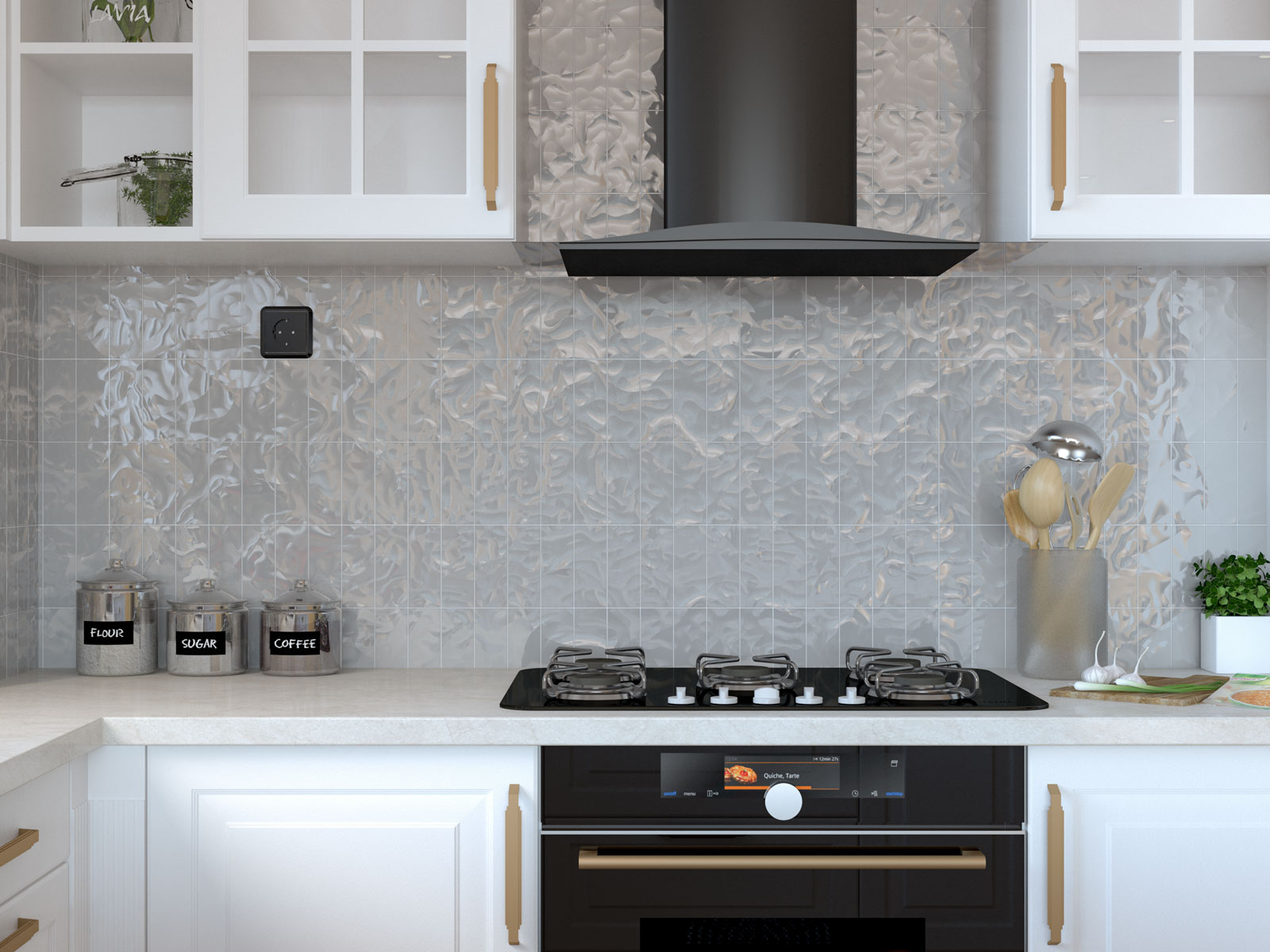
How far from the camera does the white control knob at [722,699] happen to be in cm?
178

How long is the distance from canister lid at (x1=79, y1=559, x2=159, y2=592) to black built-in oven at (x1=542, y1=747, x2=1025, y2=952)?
99 centimetres

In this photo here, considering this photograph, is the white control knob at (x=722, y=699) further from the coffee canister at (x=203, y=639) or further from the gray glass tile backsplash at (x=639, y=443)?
the coffee canister at (x=203, y=639)

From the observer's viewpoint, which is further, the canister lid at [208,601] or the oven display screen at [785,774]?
the canister lid at [208,601]

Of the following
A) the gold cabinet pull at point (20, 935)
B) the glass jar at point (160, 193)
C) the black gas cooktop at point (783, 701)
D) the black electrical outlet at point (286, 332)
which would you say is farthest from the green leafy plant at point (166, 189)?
the gold cabinet pull at point (20, 935)

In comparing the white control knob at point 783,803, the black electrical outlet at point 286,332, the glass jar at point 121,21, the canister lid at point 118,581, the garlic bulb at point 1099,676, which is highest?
the glass jar at point 121,21

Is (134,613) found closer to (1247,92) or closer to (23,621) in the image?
(23,621)

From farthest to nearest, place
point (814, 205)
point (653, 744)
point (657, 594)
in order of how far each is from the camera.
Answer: point (657, 594) → point (814, 205) → point (653, 744)

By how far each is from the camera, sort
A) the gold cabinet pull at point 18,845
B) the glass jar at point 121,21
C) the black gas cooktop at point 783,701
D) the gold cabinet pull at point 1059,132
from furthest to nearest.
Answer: the glass jar at point 121,21
the gold cabinet pull at point 1059,132
the black gas cooktop at point 783,701
the gold cabinet pull at point 18,845

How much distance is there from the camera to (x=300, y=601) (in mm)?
2109

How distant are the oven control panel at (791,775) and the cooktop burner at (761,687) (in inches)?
3.5

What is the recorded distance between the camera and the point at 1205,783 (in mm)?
1689

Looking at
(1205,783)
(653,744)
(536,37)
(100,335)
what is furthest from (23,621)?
(1205,783)

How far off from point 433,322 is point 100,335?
71 cm

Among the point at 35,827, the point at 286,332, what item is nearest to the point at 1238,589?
the point at 286,332
